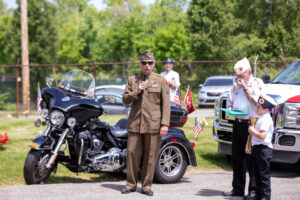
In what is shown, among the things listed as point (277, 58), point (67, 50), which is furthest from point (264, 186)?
point (67, 50)

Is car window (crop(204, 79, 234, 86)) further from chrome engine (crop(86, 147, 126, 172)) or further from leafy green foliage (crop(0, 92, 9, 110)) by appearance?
chrome engine (crop(86, 147, 126, 172))

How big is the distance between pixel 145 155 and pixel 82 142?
97 centimetres

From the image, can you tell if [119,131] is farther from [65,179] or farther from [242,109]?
[242,109]

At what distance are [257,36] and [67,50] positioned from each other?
20603 mm

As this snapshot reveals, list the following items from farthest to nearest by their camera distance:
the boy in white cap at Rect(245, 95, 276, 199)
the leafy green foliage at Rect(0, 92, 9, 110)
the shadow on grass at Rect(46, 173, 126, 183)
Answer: the leafy green foliage at Rect(0, 92, 9, 110), the shadow on grass at Rect(46, 173, 126, 183), the boy in white cap at Rect(245, 95, 276, 199)

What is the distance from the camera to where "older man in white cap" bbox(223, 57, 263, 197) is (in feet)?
19.6

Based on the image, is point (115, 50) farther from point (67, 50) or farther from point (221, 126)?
point (221, 126)

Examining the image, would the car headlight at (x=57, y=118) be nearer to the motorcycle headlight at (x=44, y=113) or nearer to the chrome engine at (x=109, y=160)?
the motorcycle headlight at (x=44, y=113)

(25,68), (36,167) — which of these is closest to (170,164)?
(36,167)

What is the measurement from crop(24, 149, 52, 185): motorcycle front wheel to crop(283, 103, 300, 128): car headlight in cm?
394

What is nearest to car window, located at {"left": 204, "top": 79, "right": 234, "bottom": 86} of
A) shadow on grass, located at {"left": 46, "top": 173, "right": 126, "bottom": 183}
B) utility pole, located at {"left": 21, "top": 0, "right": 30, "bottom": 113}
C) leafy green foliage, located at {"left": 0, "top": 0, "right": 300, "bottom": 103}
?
leafy green foliage, located at {"left": 0, "top": 0, "right": 300, "bottom": 103}

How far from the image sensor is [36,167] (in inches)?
256

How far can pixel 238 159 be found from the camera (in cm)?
621

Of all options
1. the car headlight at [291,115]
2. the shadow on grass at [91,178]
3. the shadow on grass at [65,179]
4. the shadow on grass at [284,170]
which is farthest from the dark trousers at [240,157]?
the shadow on grass at [65,179]
